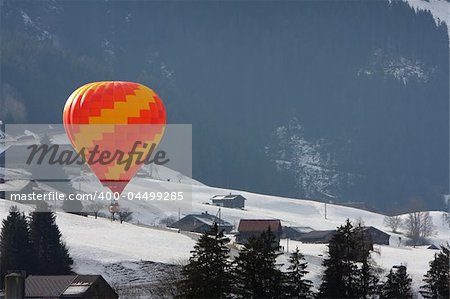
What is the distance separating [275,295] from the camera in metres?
36.7

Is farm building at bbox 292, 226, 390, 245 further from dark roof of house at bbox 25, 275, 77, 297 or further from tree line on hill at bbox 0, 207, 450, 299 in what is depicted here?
tree line on hill at bbox 0, 207, 450, 299

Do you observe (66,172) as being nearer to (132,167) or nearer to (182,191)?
(182,191)

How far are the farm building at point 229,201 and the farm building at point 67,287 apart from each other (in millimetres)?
71404

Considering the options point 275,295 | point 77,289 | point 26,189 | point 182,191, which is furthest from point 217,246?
point 182,191

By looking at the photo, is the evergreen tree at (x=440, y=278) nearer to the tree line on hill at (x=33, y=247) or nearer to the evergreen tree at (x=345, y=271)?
the evergreen tree at (x=345, y=271)

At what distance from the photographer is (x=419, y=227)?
11731 centimetres

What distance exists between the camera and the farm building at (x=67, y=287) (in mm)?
46281

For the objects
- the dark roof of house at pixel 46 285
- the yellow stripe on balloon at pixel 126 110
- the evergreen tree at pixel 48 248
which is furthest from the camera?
Result: the evergreen tree at pixel 48 248

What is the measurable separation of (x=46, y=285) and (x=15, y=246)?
6.41 metres

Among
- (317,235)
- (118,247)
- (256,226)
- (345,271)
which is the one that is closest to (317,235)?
(317,235)

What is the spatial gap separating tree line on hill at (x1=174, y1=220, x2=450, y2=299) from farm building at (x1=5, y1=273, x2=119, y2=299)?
8.46 m

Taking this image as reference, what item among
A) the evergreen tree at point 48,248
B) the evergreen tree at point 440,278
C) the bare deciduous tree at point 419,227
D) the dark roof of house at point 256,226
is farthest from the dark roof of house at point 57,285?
the bare deciduous tree at point 419,227

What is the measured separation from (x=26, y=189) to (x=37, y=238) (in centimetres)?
3295

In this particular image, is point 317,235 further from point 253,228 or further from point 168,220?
point 168,220
